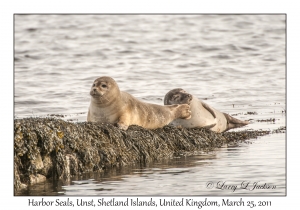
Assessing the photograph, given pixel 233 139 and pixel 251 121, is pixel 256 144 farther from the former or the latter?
pixel 251 121

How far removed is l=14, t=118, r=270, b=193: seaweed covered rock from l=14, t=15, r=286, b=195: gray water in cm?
31

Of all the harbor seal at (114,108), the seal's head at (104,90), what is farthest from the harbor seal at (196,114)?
the seal's head at (104,90)

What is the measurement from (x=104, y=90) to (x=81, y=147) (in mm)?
1804

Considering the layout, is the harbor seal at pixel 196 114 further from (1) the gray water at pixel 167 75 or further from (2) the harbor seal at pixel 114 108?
(2) the harbor seal at pixel 114 108

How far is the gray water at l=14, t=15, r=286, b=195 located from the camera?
9.54 metres

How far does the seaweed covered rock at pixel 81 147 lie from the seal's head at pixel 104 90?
64cm

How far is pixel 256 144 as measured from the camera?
499 inches

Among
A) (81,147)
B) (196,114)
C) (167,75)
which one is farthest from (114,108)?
(167,75)

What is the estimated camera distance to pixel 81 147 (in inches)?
403

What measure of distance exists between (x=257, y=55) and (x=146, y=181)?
21.2 meters

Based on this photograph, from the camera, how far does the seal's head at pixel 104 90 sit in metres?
11.7

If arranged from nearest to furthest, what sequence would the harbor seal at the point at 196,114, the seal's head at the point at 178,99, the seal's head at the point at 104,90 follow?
the seal's head at the point at 104,90 < the harbor seal at the point at 196,114 < the seal's head at the point at 178,99

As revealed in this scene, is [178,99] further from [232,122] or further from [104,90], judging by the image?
[104,90]
